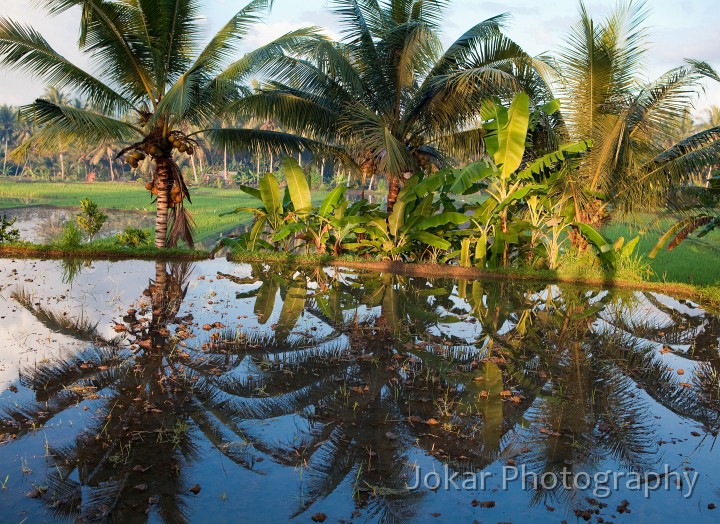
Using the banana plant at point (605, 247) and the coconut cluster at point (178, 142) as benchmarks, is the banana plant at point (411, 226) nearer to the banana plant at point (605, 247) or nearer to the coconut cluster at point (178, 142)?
the banana plant at point (605, 247)

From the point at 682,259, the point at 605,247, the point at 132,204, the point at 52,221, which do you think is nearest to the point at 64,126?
the point at 605,247

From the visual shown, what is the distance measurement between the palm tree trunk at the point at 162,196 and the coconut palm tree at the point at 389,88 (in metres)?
1.30

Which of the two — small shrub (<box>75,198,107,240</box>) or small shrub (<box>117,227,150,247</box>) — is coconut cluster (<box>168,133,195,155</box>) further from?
small shrub (<box>75,198,107,240</box>)

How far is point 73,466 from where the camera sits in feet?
12.8

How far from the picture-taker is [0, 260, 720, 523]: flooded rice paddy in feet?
12.1

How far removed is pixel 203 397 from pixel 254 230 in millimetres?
9332

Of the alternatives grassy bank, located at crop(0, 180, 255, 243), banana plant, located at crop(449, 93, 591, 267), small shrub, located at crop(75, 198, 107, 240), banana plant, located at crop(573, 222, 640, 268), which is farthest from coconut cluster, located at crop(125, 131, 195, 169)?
grassy bank, located at crop(0, 180, 255, 243)

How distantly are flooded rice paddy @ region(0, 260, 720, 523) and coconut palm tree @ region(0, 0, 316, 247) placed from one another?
4089mm

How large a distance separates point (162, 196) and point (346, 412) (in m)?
9.83

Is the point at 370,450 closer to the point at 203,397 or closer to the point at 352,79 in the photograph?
the point at 203,397

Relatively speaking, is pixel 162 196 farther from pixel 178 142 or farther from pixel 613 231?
pixel 613 231

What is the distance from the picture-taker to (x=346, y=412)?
197 inches

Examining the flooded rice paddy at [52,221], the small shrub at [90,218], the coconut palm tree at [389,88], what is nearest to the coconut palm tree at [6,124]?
Answer: the flooded rice paddy at [52,221]

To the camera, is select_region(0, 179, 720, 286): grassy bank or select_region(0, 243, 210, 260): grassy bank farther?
select_region(0, 179, 720, 286): grassy bank
